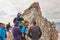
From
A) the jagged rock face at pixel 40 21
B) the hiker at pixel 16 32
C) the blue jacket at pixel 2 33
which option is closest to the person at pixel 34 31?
the hiker at pixel 16 32

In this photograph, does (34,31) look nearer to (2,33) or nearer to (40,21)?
(2,33)

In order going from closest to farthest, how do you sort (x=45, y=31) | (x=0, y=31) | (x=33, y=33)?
(x=33, y=33) → (x=0, y=31) → (x=45, y=31)

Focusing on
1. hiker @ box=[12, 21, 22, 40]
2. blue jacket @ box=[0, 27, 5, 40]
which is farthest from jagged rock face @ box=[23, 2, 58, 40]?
hiker @ box=[12, 21, 22, 40]

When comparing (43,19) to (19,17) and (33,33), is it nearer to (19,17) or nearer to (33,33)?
(19,17)

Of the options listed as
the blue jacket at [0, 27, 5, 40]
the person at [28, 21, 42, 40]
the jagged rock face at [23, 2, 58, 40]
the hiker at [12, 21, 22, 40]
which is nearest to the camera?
the person at [28, 21, 42, 40]

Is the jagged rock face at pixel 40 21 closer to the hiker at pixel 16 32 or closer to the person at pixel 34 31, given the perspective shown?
the hiker at pixel 16 32

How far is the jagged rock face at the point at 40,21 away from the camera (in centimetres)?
2752

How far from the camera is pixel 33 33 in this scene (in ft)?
45.7

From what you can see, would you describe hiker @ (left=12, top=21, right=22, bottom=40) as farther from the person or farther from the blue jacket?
the blue jacket

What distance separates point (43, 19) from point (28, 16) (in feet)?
5.56

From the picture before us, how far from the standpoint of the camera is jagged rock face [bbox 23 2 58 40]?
2752 centimetres

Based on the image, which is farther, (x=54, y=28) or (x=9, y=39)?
(x=54, y=28)

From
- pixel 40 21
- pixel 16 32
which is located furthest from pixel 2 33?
pixel 40 21

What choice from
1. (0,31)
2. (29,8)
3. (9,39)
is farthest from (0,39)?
(29,8)
